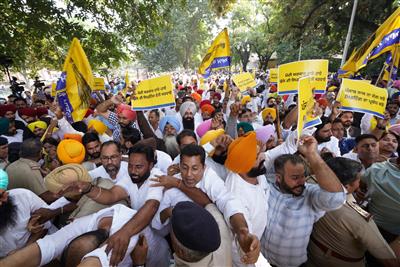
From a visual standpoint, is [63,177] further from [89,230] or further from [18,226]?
[18,226]

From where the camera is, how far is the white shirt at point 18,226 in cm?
213

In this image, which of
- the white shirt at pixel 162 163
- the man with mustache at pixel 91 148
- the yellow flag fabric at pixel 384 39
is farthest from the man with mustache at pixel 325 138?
the man with mustache at pixel 91 148

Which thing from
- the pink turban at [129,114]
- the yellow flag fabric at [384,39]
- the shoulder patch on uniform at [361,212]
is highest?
the yellow flag fabric at [384,39]

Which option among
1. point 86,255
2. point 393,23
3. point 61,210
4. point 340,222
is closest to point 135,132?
point 61,210

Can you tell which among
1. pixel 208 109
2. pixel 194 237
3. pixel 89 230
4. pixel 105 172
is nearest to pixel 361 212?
pixel 194 237

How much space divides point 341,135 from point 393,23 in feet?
7.34

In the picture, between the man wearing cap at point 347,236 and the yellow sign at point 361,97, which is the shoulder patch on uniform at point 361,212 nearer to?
the man wearing cap at point 347,236

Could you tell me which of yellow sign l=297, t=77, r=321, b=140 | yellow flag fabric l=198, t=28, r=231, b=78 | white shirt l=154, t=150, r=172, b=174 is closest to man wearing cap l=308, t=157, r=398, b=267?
yellow sign l=297, t=77, r=321, b=140

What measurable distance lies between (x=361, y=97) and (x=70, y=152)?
4049mm

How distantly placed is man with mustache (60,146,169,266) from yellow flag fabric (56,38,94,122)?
6.04 feet

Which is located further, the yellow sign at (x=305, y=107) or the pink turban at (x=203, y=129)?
the pink turban at (x=203, y=129)

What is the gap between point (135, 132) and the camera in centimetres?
397

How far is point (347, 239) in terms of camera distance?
81.6 inches

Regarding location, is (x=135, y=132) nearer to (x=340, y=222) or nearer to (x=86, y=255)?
(x=86, y=255)
